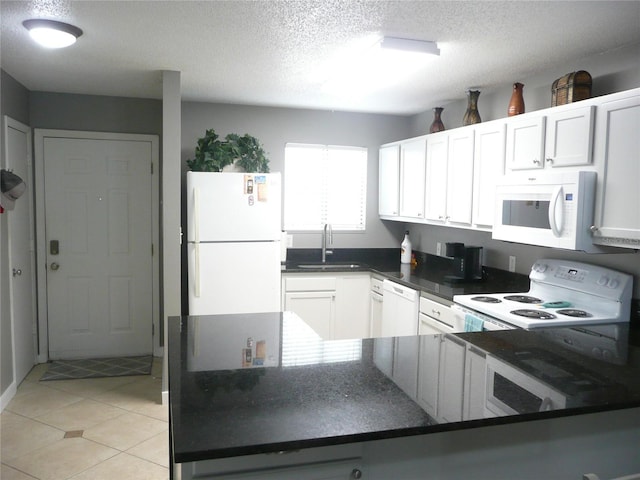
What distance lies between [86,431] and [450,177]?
3108 millimetres

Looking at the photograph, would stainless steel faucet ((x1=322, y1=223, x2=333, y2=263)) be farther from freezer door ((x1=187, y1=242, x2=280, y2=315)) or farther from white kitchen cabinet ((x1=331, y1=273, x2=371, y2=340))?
freezer door ((x1=187, y1=242, x2=280, y2=315))

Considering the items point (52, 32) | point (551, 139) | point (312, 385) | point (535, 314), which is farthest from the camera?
point (551, 139)

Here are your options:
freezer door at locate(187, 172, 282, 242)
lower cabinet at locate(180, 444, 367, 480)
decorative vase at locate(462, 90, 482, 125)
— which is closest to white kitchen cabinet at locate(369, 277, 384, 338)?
freezer door at locate(187, 172, 282, 242)

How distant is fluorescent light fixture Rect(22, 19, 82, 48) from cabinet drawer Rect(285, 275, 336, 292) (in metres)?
2.46

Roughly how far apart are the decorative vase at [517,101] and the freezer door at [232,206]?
1750 millimetres

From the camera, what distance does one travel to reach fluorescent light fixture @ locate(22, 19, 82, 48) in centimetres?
256

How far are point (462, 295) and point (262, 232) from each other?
1585 mm

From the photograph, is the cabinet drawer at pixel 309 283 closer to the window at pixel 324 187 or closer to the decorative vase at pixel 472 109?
the window at pixel 324 187

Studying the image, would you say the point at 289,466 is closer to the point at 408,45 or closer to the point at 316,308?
the point at 408,45

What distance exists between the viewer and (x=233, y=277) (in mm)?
3900

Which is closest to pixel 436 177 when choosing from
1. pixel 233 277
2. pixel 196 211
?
pixel 233 277

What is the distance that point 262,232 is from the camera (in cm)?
395

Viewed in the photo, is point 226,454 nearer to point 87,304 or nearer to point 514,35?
point 514,35

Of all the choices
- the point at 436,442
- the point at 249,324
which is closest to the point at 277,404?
the point at 436,442
